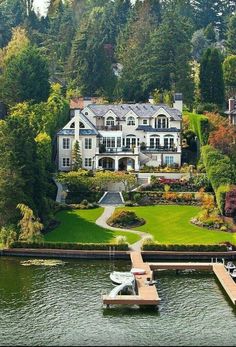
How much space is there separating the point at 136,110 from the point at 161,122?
3662 millimetres

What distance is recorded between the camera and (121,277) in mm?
51219

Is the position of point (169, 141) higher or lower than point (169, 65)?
lower

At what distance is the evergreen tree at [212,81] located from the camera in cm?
10006

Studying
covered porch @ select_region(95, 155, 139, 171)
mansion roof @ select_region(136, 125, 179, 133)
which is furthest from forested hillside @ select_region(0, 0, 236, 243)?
covered porch @ select_region(95, 155, 139, 171)

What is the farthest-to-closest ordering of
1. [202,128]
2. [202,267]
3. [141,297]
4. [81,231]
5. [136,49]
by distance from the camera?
[136,49] → [202,128] → [81,231] → [202,267] → [141,297]

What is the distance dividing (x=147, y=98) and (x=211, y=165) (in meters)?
29.7

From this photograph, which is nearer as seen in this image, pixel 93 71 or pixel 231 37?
pixel 93 71

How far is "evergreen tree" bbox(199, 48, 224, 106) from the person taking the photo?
100 metres

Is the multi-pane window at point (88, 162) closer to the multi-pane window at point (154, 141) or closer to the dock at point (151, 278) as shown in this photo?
the multi-pane window at point (154, 141)

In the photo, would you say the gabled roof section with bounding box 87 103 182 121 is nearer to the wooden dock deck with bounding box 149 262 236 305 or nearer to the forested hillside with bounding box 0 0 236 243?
the forested hillside with bounding box 0 0 236 243

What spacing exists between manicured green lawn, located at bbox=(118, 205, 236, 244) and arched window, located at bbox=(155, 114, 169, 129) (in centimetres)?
1667

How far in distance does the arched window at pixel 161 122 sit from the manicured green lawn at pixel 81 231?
2063 cm

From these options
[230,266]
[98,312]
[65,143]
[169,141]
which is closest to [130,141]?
[169,141]

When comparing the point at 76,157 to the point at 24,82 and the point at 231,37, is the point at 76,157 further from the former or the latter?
the point at 231,37
